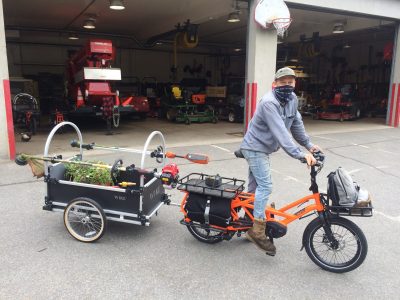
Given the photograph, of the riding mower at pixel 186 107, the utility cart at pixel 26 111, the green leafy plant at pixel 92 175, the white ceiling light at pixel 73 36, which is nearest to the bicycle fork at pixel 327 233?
the green leafy plant at pixel 92 175

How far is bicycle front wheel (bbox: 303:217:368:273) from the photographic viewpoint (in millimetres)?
3307

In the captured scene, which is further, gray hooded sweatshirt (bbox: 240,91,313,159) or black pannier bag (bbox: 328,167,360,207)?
gray hooded sweatshirt (bbox: 240,91,313,159)

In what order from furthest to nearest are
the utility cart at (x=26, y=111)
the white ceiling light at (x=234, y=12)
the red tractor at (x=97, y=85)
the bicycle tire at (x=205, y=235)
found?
the red tractor at (x=97, y=85), the white ceiling light at (x=234, y=12), the utility cart at (x=26, y=111), the bicycle tire at (x=205, y=235)

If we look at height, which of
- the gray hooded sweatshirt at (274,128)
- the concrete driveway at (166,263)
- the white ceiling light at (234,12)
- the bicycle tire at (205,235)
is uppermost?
the white ceiling light at (234,12)

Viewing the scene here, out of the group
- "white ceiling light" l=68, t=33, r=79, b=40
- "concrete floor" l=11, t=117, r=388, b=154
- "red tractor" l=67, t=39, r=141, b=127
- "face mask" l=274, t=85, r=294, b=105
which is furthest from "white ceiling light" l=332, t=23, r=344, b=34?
"face mask" l=274, t=85, r=294, b=105

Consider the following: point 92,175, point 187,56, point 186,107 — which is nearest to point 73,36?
point 187,56

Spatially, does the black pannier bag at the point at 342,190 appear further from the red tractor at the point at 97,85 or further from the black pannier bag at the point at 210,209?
the red tractor at the point at 97,85

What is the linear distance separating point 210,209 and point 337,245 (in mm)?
1281

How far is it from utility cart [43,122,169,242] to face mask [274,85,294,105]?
1.45 meters

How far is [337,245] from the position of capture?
11.2ft

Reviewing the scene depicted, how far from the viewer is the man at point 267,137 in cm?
341

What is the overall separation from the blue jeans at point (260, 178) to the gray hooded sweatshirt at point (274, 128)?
0.07 metres

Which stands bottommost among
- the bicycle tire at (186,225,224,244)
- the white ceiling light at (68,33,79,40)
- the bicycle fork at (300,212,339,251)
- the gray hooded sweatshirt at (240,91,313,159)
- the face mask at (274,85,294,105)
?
the bicycle tire at (186,225,224,244)

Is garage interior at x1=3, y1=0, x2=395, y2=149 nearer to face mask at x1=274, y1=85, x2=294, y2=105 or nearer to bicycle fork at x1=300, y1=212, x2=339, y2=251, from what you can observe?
face mask at x1=274, y1=85, x2=294, y2=105
